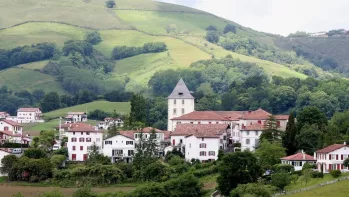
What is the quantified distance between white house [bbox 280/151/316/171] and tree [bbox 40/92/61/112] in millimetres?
84723

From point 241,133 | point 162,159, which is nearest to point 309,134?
point 241,133

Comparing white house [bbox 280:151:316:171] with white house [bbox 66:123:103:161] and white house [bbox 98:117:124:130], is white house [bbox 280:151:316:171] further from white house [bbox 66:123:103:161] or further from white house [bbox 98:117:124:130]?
white house [bbox 98:117:124:130]

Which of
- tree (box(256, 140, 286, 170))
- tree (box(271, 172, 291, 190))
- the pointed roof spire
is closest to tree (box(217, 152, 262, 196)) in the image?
tree (box(271, 172, 291, 190))

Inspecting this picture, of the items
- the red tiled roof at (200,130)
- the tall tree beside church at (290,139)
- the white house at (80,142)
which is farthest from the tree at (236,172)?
the white house at (80,142)

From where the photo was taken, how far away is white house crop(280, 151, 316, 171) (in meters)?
88.5

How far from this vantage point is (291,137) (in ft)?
317

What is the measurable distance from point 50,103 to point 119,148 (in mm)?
65905

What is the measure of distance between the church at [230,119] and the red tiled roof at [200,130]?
0.68 meters

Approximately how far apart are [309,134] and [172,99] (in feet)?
107

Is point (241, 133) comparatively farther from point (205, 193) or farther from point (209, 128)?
point (205, 193)

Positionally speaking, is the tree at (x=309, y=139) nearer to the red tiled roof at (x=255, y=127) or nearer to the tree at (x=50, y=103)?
the red tiled roof at (x=255, y=127)

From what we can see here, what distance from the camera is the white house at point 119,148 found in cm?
10475

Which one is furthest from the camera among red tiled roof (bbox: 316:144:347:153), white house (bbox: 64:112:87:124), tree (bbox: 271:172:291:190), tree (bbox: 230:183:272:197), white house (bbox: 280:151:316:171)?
white house (bbox: 64:112:87:124)

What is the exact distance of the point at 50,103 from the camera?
16850 cm
